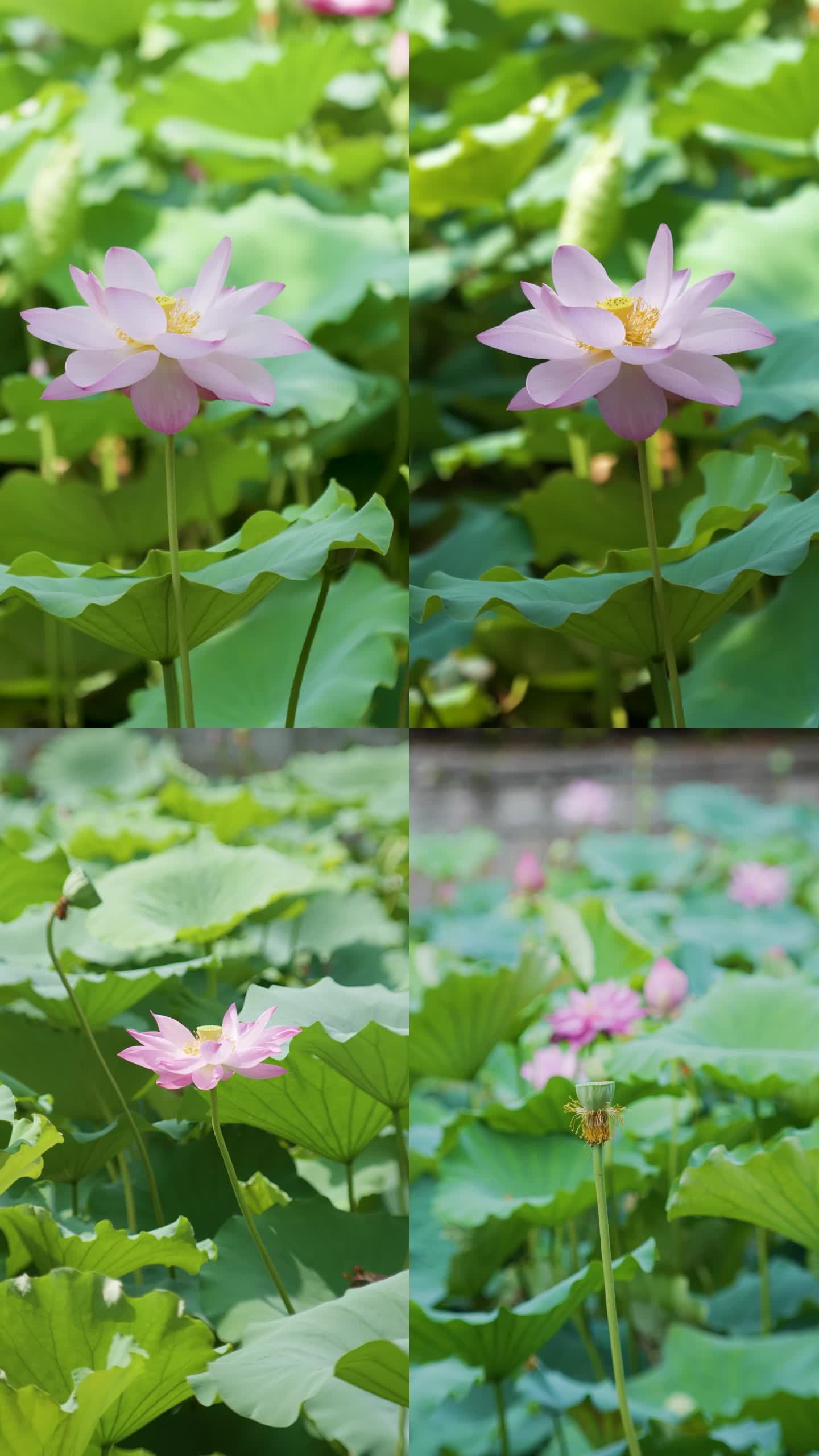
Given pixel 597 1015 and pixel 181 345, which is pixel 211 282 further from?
pixel 597 1015

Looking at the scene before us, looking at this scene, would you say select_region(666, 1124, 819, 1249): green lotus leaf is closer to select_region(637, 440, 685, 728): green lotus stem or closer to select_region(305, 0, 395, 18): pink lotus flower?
select_region(637, 440, 685, 728): green lotus stem

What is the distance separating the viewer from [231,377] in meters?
0.39

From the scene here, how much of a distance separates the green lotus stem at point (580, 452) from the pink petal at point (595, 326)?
290 mm

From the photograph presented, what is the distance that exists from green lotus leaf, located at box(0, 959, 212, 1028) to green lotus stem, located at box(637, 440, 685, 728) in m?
0.22

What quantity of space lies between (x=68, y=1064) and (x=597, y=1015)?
243mm

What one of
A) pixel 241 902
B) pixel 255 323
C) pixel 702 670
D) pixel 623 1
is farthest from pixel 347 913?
pixel 623 1

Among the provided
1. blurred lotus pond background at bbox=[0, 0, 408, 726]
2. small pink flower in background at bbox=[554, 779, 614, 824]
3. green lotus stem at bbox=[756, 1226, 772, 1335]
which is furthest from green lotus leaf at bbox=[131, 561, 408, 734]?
small pink flower in background at bbox=[554, 779, 614, 824]

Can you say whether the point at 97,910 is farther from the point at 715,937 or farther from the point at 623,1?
the point at 623,1

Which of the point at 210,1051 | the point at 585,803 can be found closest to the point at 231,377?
the point at 210,1051

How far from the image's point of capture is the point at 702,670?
0.51 meters

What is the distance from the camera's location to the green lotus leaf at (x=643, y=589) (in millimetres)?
396

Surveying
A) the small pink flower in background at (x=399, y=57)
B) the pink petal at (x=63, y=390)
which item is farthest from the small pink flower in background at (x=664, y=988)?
the small pink flower in background at (x=399, y=57)

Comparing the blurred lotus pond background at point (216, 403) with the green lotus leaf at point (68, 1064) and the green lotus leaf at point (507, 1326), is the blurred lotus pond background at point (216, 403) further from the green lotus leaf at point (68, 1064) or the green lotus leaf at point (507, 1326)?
the green lotus leaf at point (507, 1326)

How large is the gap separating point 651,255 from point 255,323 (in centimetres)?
13
